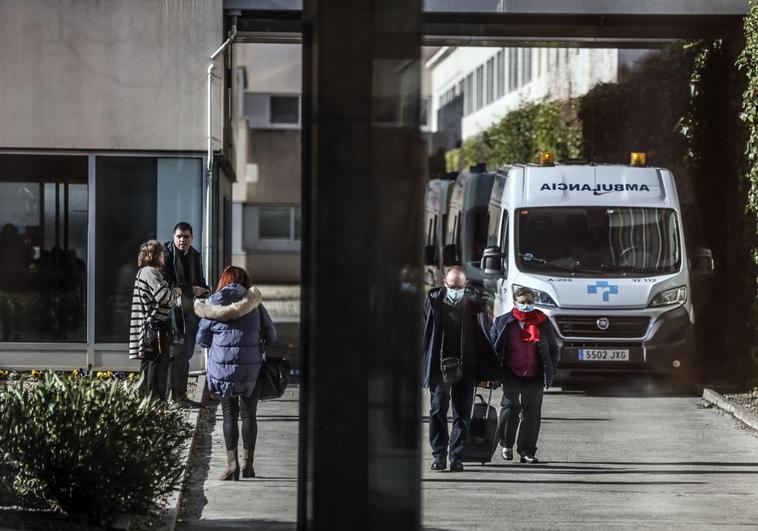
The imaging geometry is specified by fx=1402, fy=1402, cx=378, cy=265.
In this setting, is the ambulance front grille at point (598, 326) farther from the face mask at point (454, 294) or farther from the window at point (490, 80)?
the window at point (490, 80)

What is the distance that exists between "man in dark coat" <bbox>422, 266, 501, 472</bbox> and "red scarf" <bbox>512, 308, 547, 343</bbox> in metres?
0.45

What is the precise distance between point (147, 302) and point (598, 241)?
20.3 ft

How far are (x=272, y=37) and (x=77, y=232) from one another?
3406mm

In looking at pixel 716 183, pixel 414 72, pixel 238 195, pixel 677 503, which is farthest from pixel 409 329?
pixel 238 195

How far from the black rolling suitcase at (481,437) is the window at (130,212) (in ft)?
20.3

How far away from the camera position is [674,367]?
16219 millimetres

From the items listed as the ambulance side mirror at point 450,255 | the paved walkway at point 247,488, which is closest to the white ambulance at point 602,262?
the paved walkway at point 247,488

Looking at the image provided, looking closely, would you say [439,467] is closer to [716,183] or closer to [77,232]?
[77,232]

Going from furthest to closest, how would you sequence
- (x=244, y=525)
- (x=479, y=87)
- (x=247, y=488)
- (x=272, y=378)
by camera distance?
(x=479, y=87) → (x=272, y=378) → (x=247, y=488) → (x=244, y=525)

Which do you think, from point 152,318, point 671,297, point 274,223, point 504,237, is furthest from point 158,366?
point 274,223

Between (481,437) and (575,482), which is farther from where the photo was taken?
(481,437)

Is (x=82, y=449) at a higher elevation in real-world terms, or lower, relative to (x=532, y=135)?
lower

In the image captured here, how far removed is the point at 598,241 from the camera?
1655 centimetres

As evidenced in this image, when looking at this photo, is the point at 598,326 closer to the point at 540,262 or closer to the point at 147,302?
the point at 540,262
